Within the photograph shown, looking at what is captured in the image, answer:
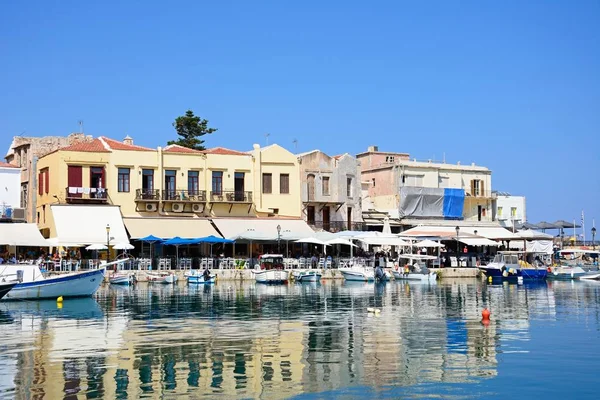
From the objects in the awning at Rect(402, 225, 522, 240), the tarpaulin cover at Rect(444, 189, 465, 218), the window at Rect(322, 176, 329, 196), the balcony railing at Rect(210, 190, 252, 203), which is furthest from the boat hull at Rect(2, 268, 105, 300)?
the tarpaulin cover at Rect(444, 189, 465, 218)

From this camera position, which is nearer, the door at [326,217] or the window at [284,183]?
the window at [284,183]

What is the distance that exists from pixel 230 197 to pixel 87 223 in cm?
1049

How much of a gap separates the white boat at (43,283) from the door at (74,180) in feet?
49.6

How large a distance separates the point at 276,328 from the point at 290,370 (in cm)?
755

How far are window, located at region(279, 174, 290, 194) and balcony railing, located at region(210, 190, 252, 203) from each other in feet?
8.86

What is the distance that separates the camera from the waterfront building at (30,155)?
5638cm

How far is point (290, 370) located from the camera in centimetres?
1784

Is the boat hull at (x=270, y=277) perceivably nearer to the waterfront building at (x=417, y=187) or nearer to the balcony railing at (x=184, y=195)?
the balcony railing at (x=184, y=195)

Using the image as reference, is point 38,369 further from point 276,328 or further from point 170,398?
point 276,328

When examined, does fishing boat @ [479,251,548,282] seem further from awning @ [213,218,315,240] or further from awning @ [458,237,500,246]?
awning @ [213,218,315,240]

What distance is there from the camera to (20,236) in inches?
1761

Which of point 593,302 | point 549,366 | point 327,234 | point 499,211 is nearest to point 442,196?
point 499,211

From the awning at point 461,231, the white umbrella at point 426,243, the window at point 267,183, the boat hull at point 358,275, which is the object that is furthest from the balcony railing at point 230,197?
the white umbrella at point 426,243

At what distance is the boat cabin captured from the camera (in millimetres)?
51781
